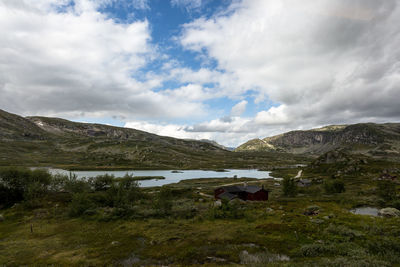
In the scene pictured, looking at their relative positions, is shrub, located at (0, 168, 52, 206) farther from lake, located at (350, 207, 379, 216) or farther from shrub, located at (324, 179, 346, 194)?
shrub, located at (324, 179, 346, 194)

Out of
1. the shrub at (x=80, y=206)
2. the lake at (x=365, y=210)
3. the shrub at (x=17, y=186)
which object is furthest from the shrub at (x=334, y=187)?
the shrub at (x=17, y=186)

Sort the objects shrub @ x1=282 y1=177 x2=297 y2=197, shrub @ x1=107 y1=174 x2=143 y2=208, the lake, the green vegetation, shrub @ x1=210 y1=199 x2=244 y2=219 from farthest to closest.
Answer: shrub @ x1=282 y1=177 x2=297 y2=197 → shrub @ x1=107 y1=174 x2=143 y2=208 → the lake → shrub @ x1=210 y1=199 x2=244 y2=219 → the green vegetation

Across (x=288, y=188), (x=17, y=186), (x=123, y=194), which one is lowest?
(x=288, y=188)

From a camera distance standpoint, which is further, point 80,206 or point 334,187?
point 334,187

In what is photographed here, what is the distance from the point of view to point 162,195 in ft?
217

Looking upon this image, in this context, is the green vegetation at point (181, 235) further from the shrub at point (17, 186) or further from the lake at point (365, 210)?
the lake at point (365, 210)

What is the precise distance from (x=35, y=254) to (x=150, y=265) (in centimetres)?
2125

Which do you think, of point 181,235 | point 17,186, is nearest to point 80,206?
point 181,235

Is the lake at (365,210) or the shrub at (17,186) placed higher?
the shrub at (17,186)

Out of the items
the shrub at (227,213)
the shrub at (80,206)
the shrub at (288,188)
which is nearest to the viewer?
the shrub at (227,213)

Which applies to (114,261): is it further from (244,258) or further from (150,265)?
(244,258)

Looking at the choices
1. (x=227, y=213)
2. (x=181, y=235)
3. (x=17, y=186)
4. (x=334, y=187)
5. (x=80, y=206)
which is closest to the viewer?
(x=181, y=235)

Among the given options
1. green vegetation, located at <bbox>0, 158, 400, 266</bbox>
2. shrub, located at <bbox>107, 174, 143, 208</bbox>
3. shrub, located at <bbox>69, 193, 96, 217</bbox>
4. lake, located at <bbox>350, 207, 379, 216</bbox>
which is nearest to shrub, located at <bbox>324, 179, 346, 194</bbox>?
green vegetation, located at <bbox>0, 158, 400, 266</bbox>

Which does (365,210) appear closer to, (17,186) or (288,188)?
(288,188)
